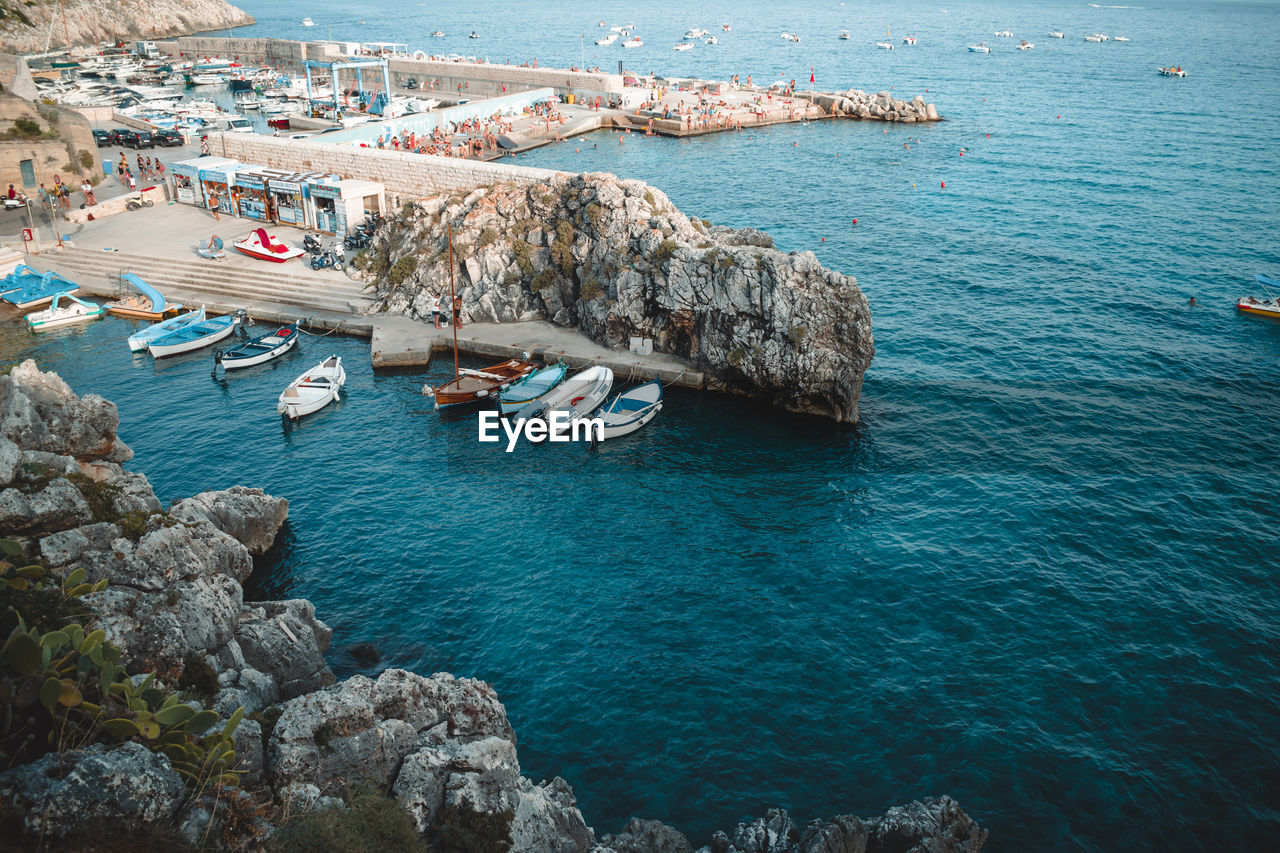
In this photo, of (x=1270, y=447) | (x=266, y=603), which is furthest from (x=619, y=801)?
(x=1270, y=447)

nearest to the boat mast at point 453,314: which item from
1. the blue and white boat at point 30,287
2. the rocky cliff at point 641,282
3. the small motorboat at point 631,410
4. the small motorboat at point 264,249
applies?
the rocky cliff at point 641,282

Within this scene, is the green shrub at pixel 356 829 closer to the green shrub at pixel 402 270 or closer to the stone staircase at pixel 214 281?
the green shrub at pixel 402 270

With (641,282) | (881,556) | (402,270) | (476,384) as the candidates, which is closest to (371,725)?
(881,556)

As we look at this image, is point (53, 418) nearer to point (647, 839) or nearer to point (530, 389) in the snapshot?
point (530, 389)

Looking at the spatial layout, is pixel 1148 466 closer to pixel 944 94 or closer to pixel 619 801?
pixel 619 801

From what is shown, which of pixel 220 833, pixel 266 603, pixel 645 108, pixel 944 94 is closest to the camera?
pixel 220 833
